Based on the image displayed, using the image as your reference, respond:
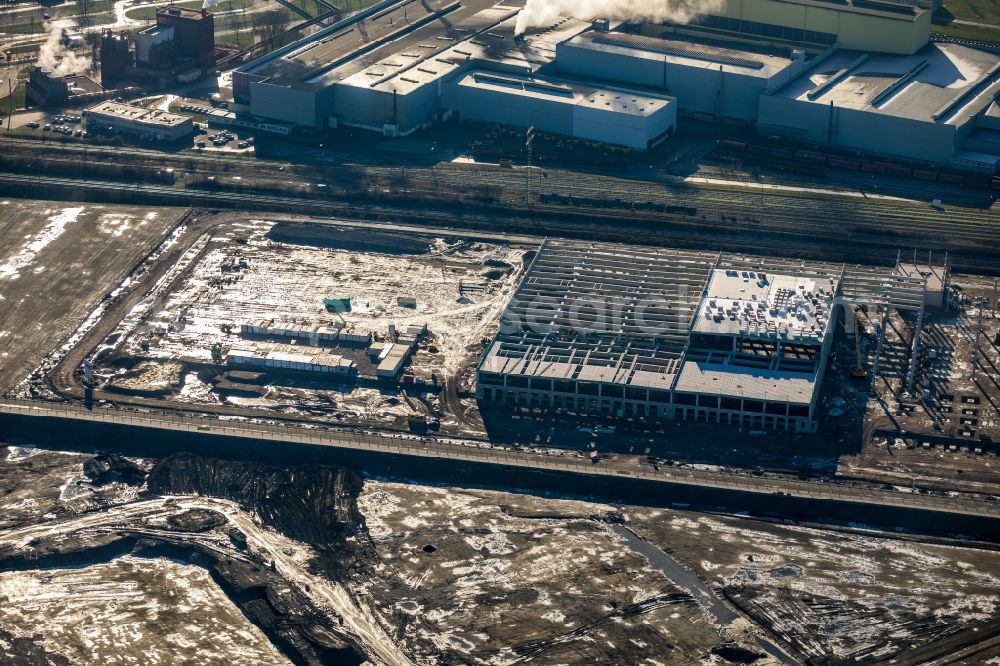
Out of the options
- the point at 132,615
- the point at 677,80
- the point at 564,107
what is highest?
the point at 677,80

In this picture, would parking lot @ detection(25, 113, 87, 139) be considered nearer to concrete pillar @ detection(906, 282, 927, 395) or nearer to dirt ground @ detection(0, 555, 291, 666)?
dirt ground @ detection(0, 555, 291, 666)

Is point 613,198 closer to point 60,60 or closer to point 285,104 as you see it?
point 285,104

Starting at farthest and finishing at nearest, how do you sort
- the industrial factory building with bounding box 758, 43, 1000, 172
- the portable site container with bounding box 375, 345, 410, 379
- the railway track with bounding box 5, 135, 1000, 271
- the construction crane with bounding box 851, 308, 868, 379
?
1. the industrial factory building with bounding box 758, 43, 1000, 172
2. the railway track with bounding box 5, 135, 1000, 271
3. the portable site container with bounding box 375, 345, 410, 379
4. the construction crane with bounding box 851, 308, 868, 379

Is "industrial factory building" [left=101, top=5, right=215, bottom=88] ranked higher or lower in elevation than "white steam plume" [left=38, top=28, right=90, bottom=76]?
higher

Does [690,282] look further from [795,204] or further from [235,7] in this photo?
[235,7]

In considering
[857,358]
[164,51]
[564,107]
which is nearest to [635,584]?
[857,358]

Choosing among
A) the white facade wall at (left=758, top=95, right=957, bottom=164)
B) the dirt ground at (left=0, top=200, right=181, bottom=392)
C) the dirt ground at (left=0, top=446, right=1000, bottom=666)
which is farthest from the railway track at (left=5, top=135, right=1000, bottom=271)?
the dirt ground at (left=0, top=446, right=1000, bottom=666)

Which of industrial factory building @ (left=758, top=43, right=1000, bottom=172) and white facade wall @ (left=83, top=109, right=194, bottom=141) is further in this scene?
white facade wall @ (left=83, top=109, right=194, bottom=141)
